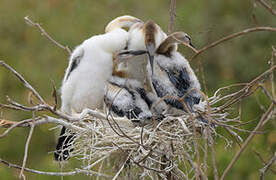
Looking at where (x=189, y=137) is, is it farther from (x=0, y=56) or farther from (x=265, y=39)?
(x=0, y=56)

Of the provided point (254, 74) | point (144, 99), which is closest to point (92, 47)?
point (144, 99)

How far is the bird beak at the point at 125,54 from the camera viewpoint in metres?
3.24

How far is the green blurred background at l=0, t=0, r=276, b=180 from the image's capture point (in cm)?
710

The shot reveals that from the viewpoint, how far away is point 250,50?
7793 millimetres

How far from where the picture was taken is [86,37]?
8.37 meters

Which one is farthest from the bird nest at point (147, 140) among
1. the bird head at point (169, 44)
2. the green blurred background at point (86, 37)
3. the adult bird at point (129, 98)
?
the green blurred background at point (86, 37)

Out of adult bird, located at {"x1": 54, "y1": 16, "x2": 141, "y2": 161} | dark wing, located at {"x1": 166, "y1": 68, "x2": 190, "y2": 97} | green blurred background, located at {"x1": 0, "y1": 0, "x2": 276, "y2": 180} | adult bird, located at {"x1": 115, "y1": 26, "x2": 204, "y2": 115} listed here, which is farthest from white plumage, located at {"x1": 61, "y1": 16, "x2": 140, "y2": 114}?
green blurred background, located at {"x1": 0, "y1": 0, "x2": 276, "y2": 180}

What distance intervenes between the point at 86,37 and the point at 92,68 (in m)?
4.94

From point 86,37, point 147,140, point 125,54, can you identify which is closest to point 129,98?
point 125,54

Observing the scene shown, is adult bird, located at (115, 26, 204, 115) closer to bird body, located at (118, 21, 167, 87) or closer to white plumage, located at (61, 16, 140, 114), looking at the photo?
bird body, located at (118, 21, 167, 87)

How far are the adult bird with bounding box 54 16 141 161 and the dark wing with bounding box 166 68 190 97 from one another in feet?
1.61

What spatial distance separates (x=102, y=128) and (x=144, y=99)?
38cm

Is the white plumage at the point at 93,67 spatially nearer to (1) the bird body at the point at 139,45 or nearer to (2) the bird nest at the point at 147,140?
(1) the bird body at the point at 139,45

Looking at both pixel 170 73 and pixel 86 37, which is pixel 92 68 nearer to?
pixel 170 73
